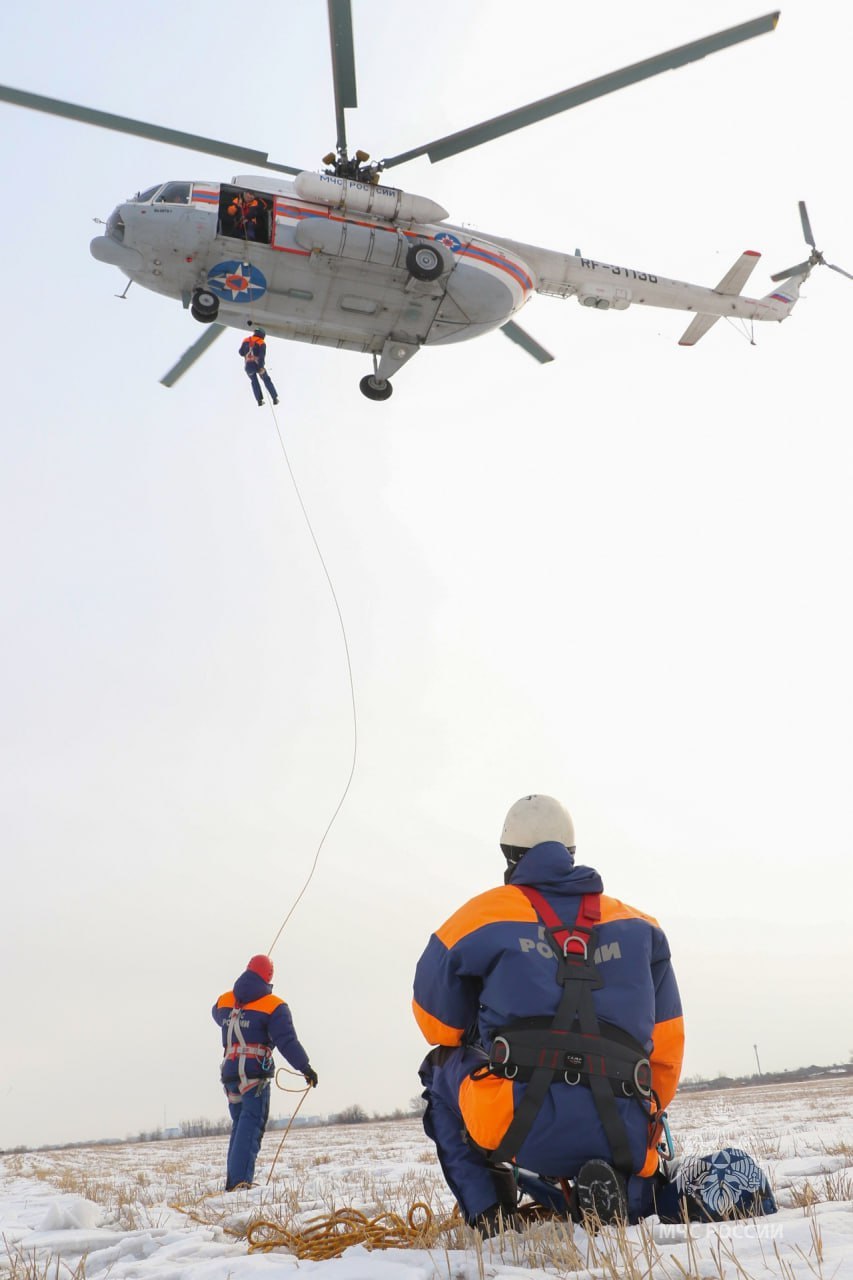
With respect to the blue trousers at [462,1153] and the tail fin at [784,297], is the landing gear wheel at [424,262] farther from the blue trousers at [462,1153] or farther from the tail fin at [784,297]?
the blue trousers at [462,1153]

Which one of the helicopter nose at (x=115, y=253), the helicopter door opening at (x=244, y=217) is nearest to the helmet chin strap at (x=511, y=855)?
the helicopter door opening at (x=244, y=217)

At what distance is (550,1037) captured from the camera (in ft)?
10.5

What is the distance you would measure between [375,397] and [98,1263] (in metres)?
13.1

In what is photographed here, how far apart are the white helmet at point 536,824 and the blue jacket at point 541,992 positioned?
0.18 meters

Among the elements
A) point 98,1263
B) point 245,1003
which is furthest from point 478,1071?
point 245,1003

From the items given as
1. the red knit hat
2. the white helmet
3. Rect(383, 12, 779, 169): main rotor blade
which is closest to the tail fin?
Rect(383, 12, 779, 169): main rotor blade

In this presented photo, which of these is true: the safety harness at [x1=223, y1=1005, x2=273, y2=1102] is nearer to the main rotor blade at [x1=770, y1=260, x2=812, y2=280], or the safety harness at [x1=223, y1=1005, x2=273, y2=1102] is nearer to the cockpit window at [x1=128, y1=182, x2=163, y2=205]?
the cockpit window at [x1=128, y1=182, x2=163, y2=205]

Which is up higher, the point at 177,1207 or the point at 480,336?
the point at 480,336

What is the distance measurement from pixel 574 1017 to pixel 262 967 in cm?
475

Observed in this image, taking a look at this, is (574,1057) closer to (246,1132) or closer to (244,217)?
(246,1132)

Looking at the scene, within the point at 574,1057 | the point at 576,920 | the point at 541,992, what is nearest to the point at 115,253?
the point at 576,920

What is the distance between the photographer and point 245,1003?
7.41 m

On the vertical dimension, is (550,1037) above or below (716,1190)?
above

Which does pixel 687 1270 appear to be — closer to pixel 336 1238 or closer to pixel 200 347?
pixel 336 1238
